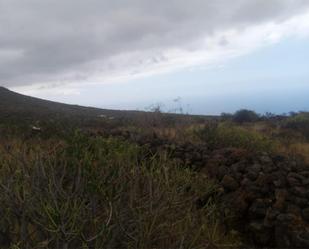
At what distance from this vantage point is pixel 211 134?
11.8 metres

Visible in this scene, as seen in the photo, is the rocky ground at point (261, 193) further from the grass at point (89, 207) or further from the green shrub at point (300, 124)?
the green shrub at point (300, 124)

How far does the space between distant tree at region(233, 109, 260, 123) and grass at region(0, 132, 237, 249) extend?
49.2 feet

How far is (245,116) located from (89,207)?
16.4 metres

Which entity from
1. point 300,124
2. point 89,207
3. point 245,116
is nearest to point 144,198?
point 89,207

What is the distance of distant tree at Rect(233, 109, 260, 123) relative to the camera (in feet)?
66.7

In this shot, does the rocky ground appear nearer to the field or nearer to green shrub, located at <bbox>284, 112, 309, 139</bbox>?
the field

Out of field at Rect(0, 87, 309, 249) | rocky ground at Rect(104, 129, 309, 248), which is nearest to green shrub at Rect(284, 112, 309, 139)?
field at Rect(0, 87, 309, 249)

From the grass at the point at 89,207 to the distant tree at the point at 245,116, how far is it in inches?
590

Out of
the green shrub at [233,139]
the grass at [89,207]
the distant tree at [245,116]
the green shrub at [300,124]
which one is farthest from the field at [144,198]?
the distant tree at [245,116]

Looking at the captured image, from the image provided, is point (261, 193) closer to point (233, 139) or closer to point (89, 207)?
point (89, 207)

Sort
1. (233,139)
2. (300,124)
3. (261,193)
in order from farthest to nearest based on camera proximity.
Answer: (300,124) < (233,139) < (261,193)

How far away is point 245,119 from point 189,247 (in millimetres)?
16083

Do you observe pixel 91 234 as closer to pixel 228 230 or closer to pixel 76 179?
pixel 76 179

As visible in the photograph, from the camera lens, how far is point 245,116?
20609mm
